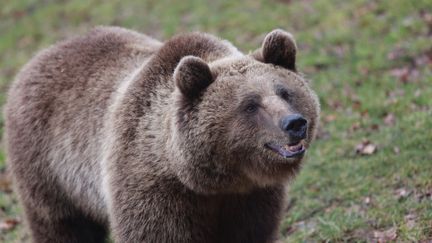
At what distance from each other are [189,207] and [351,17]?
8.51m

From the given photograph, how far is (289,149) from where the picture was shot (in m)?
4.90

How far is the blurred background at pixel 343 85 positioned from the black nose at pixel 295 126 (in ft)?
7.07

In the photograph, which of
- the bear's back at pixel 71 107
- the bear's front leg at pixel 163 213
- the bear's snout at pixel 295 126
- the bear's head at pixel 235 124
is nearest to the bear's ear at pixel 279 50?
the bear's head at pixel 235 124

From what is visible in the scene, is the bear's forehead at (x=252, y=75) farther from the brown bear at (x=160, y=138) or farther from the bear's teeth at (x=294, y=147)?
the bear's teeth at (x=294, y=147)

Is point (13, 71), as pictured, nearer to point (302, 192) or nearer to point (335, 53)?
point (335, 53)

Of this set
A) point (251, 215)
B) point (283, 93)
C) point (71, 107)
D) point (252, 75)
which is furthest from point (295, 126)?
point (71, 107)

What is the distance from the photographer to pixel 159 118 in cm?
560

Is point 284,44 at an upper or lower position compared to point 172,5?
upper

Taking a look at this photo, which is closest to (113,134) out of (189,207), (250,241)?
(189,207)

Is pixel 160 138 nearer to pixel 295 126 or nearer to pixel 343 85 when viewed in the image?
pixel 295 126

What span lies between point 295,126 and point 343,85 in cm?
614

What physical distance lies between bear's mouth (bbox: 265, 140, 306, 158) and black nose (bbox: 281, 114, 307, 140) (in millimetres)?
143

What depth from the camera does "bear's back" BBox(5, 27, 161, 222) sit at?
646 centimetres

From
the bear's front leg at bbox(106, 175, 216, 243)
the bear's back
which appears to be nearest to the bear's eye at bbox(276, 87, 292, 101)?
the bear's front leg at bbox(106, 175, 216, 243)
